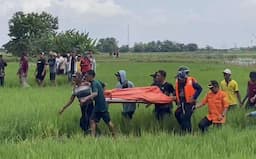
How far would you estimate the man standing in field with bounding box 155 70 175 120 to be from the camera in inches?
448

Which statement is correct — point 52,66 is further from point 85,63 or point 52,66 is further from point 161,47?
point 161,47

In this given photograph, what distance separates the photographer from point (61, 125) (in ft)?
35.4

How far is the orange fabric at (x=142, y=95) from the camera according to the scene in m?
11.0

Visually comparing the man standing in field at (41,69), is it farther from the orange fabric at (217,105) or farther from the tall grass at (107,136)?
the orange fabric at (217,105)

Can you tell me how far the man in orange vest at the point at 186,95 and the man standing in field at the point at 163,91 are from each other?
49 centimetres

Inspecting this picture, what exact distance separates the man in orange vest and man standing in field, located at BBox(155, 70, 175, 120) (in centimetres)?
49

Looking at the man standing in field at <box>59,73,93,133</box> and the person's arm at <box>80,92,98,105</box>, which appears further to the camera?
the man standing in field at <box>59,73,93,133</box>

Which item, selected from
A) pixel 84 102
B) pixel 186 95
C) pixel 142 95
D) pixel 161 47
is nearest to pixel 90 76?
pixel 84 102

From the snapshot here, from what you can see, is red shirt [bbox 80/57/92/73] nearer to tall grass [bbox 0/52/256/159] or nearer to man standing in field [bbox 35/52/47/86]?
man standing in field [bbox 35/52/47/86]

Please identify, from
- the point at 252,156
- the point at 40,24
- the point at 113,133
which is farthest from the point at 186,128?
the point at 40,24

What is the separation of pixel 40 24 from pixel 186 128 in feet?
153

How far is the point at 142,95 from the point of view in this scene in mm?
11117

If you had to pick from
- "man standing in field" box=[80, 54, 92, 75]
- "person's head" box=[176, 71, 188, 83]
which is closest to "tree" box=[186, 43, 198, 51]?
"man standing in field" box=[80, 54, 92, 75]

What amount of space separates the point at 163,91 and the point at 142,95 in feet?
1.71
